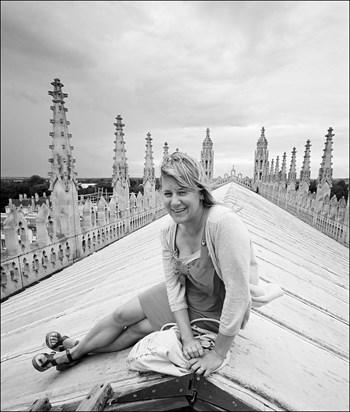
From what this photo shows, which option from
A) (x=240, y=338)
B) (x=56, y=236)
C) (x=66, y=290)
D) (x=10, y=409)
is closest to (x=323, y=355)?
(x=240, y=338)

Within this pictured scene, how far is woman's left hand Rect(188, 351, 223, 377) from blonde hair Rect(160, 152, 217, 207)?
3.57 feet

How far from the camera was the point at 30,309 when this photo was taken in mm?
4262

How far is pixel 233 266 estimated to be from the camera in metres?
1.59

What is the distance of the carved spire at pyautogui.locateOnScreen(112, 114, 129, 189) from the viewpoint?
1417cm

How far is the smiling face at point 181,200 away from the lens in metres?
1.72

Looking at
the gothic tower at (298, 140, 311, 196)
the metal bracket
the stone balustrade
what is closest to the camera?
the metal bracket

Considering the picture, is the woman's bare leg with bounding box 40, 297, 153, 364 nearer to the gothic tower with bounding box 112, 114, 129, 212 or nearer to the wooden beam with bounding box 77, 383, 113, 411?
the wooden beam with bounding box 77, 383, 113, 411

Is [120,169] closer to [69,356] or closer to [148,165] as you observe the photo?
[148,165]

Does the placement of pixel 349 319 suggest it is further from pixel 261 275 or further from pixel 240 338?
pixel 240 338

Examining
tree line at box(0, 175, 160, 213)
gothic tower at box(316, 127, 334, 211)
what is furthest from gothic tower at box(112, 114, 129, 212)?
tree line at box(0, 175, 160, 213)

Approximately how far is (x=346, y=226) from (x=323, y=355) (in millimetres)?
13377

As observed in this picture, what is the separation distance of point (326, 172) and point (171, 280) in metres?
20.3

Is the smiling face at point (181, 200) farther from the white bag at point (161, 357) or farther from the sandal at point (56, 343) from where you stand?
the sandal at point (56, 343)

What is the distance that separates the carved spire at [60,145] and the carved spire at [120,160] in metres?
5.15
